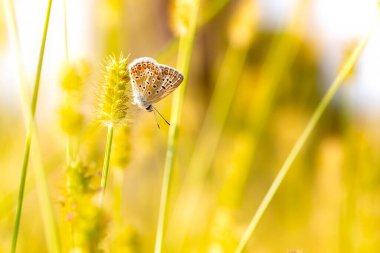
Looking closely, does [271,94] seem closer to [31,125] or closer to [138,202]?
[31,125]

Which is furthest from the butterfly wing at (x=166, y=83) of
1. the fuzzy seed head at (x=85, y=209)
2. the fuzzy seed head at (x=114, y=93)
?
the fuzzy seed head at (x=85, y=209)

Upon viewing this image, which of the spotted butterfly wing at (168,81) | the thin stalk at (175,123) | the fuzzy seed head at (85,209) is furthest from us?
the spotted butterfly wing at (168,81)

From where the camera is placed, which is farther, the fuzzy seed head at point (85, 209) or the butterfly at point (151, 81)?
the butterfly at point (151, 81)

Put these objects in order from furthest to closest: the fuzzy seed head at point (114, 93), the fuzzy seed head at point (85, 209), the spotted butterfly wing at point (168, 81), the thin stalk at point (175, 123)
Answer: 1. the spotted butterfly wing at point (168, 81)
2. the thin stalk at point (175, 123)
3. the fuzzy seed head at point (114, 93)
4. the fuzzy seed head at point (85, 209)

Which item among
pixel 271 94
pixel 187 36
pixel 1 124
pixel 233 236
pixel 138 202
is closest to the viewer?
pixel 233 236

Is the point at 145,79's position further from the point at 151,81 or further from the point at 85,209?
the point at 85,209

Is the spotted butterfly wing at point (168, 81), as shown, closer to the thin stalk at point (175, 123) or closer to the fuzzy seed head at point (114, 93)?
the thin stalk at point (175, 123)

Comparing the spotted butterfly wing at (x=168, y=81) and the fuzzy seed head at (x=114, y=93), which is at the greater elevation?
the fuzzy seed head at (x=114, y=93)

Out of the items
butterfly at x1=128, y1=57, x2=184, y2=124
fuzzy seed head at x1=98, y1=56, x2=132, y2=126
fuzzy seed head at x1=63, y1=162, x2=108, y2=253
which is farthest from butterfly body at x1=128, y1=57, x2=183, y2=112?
fuzzy seed head at x1=63, y1=162, x2=108, y2=253

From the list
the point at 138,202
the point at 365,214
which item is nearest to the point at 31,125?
the point at 365,214
